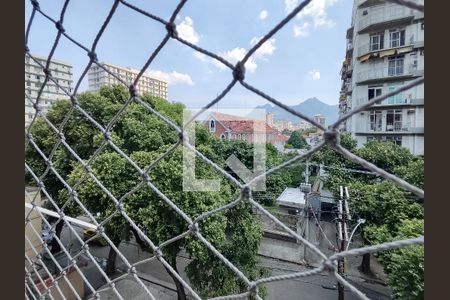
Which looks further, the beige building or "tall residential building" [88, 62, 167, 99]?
the beige building

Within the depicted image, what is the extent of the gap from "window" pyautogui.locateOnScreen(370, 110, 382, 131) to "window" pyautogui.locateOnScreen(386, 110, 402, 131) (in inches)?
6.4

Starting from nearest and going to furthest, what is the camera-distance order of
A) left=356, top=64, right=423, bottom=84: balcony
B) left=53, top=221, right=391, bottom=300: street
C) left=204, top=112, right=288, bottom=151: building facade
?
left=53, top=221, right=391, bottom=300: street < left=356, top=64, right=423, bottom=84: balcony < left=204, top=112, right=288, bottom=151: building facade

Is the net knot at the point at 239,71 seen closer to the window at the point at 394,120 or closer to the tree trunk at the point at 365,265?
the tree trunk at the point at 365,265

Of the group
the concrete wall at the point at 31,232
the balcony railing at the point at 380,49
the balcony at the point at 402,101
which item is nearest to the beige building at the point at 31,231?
the concrete wall at the point at 31,232

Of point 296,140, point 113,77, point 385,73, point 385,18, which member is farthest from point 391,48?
point 296,140

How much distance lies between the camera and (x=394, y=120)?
604 cm

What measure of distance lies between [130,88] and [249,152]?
6084mm

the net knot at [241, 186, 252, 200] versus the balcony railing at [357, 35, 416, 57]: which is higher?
the balcony railing at [357, 35, 416, 57]

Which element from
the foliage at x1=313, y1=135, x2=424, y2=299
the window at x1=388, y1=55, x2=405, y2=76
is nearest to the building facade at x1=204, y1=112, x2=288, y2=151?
the foliage at x1=313, y1=135, x2=424, y2=299

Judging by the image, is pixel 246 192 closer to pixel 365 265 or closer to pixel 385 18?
pixel 365 265

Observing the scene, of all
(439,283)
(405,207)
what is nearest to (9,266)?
(439,283)

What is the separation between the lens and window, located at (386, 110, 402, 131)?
597 cm

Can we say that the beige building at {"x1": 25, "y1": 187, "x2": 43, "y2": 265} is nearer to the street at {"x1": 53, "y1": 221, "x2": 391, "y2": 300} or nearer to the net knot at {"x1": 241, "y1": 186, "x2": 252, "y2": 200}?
the net knot at {"x1": 241, "y1": 186, "x2": 252, "y2": 200}

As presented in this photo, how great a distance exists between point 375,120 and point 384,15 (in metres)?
2.36
